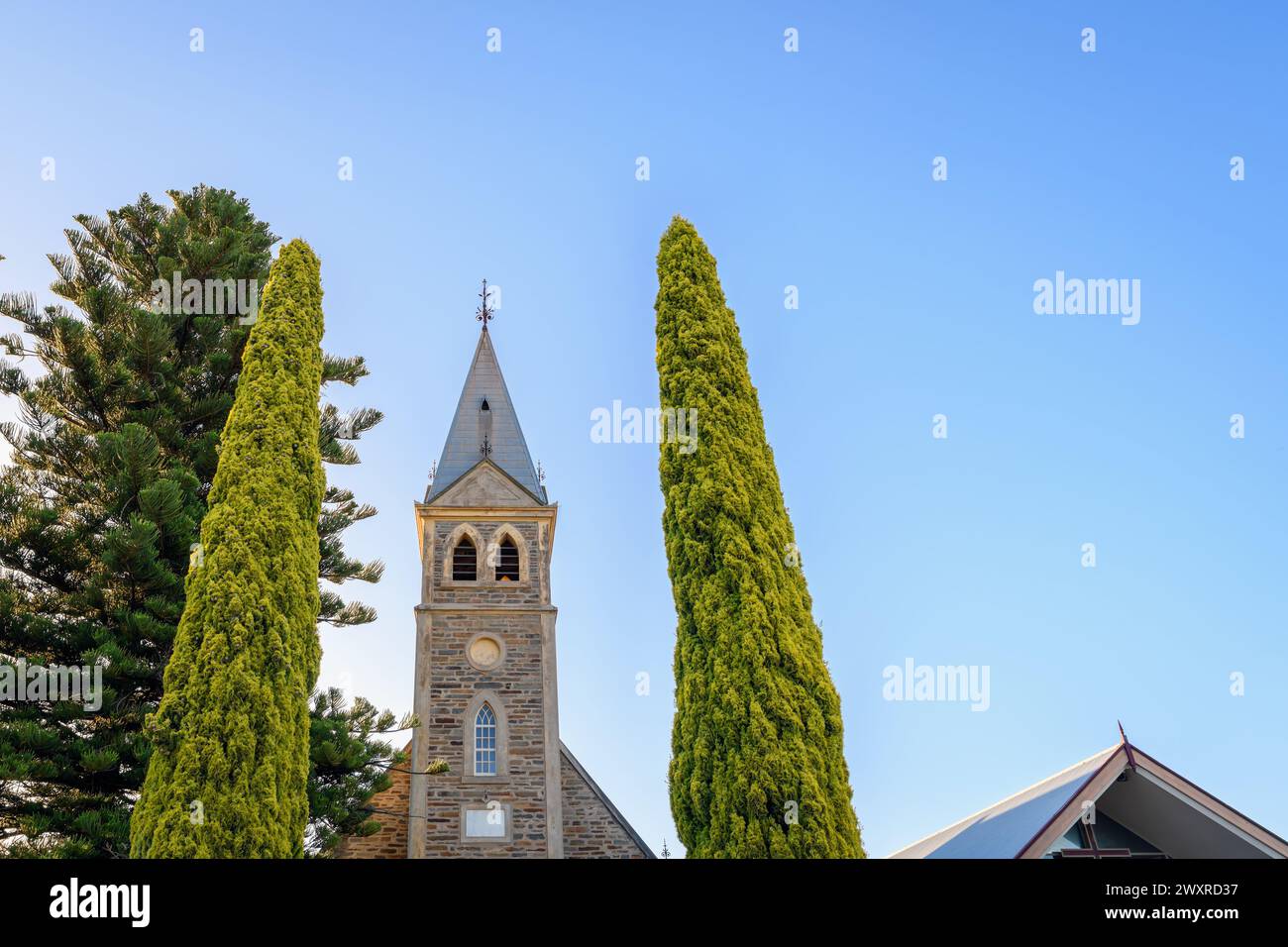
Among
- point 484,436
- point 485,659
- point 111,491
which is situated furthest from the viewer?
point 484,436

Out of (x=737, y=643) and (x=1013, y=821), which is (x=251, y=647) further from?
(x=1013, y=821)

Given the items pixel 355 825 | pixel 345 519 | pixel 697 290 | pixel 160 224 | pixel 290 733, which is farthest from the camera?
pixel 345 519

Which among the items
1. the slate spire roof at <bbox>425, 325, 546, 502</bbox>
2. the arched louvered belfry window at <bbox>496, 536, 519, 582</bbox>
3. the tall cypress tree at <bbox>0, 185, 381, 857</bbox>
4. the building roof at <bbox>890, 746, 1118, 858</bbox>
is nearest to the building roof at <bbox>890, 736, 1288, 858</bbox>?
the building roof at <bbox>890, 746, 1118, 858</bbox>

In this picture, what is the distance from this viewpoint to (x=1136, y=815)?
34.4ft

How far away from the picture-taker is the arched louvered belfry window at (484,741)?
1888 cm

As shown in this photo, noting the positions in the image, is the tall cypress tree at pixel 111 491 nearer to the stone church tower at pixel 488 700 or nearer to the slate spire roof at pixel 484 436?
the stone church tower at pixel 488 700

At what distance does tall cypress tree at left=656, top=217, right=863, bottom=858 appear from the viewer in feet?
33.8

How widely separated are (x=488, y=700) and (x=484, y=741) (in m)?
0.70

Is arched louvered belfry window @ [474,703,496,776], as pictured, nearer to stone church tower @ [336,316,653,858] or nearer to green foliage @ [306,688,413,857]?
stone church tower @ [336,316,653,858]

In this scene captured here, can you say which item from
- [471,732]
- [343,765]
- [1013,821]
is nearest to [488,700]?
[471,732]
